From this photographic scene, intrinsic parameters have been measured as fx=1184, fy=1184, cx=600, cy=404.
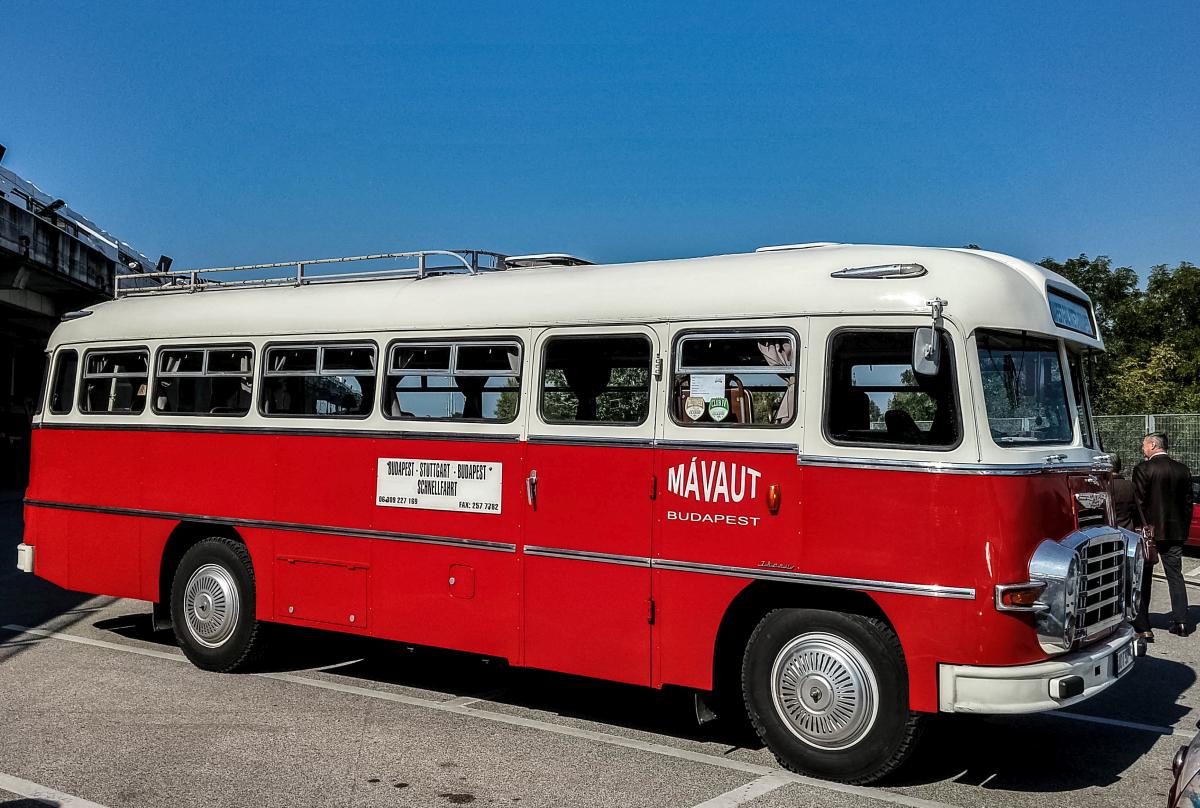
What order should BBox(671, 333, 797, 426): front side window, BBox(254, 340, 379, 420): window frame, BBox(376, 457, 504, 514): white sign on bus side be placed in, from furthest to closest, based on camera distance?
BBox(254, 340, 379, 420): window frame → BBox(376, 457, 504, 514): white sign on bus side → BBox(671, 333, 797, 426): front side window

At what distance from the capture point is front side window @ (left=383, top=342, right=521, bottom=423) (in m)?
8.07

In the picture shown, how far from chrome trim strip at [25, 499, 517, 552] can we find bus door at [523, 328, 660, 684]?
0.41 m

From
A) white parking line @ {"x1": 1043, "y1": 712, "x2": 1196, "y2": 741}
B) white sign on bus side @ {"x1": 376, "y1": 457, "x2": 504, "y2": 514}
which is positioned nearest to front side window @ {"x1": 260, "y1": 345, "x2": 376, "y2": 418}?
white sign on bus side @ {"x1": 376, "y1": 457, "x2": 504, "y2": 514}

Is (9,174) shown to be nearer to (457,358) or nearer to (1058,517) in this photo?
(457,358)

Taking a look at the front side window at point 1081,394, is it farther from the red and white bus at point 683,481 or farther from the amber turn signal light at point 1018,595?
the amber turn signal light at point 1018,595

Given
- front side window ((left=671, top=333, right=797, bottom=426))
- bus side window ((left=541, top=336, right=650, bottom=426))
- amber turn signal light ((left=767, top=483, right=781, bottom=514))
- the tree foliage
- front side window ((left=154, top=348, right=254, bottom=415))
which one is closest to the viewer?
amber turn signal light ((left=767, top=483, right=781, bottom=514))

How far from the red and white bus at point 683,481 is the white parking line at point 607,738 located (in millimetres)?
141

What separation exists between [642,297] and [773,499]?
5.31 feet

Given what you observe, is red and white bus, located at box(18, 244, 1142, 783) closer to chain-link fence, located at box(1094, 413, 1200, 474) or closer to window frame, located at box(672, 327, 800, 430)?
window frame, located at box(672, 327, 800, 430)

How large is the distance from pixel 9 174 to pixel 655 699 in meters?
26.5

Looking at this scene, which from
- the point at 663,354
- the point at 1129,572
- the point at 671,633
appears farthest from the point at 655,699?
the point at 1129,572

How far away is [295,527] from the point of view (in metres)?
9.05

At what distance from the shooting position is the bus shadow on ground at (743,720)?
6.97m

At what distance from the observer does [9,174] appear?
A: 95.7ft
